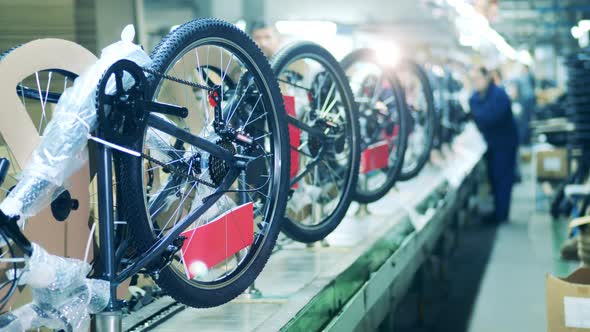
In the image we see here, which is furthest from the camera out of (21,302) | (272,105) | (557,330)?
(557,330)

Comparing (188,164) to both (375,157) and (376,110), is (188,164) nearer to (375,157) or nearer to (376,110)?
(375,157)

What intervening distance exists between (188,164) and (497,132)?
727 centimetres

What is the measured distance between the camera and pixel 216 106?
2.25 metres

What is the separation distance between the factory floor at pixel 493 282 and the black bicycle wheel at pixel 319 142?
1.76m

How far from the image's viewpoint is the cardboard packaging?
34.1 feet

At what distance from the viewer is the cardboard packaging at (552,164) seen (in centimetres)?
1041

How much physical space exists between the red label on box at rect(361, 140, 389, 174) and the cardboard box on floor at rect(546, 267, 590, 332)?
51.2 inches

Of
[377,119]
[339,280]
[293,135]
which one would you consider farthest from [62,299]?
[377,119]

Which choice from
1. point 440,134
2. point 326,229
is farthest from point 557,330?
point 440,134

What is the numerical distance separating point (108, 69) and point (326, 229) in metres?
1.76

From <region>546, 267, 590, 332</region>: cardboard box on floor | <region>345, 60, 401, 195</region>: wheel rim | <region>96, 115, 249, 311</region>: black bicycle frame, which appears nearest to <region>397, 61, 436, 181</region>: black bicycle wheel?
<region>345, 60, 401, 195</region>: wheel rim

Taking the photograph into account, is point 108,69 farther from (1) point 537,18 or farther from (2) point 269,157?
(1) point 537,18

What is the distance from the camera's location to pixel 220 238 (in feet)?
7.40

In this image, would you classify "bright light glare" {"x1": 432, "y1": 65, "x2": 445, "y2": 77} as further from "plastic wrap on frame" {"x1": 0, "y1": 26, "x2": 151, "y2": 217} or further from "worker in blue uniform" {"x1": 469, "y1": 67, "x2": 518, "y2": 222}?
"plastic wrap on frame" {"x1": 0, "y1": 26, "x2": 151, "y2": 217}
